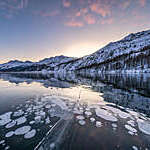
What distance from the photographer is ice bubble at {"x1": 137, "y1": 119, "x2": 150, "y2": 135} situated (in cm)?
335

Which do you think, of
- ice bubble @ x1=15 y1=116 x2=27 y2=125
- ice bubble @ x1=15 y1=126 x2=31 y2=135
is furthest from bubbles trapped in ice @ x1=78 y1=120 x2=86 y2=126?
ice bubble @ x1=15 y1=116 x2=27 y2=125

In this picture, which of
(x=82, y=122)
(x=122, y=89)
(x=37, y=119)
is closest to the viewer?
(x=82, y=122)

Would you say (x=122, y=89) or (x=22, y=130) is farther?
(x=122, y=89)

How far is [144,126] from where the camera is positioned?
3635 millimetres

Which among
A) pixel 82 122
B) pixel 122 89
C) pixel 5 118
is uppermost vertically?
pixel 5 118

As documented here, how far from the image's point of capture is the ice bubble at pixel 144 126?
3.35 metres

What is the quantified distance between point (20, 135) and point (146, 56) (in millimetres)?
62219

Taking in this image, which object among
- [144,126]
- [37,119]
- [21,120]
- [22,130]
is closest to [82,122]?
[37,119]

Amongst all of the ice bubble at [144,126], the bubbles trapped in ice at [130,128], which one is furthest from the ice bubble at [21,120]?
the ice bubble at [144,126]

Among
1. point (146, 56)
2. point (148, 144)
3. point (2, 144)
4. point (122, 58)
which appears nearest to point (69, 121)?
point (2, 144)

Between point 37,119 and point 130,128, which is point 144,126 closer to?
point 130,128

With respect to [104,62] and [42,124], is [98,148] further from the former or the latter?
[104,62]

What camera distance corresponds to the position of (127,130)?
336 cm

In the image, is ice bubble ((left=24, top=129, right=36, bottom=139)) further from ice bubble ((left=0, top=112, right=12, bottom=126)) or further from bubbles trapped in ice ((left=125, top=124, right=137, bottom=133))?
bubbles trapped in ice ((left=125, top=124, right=137, bottom=133))
